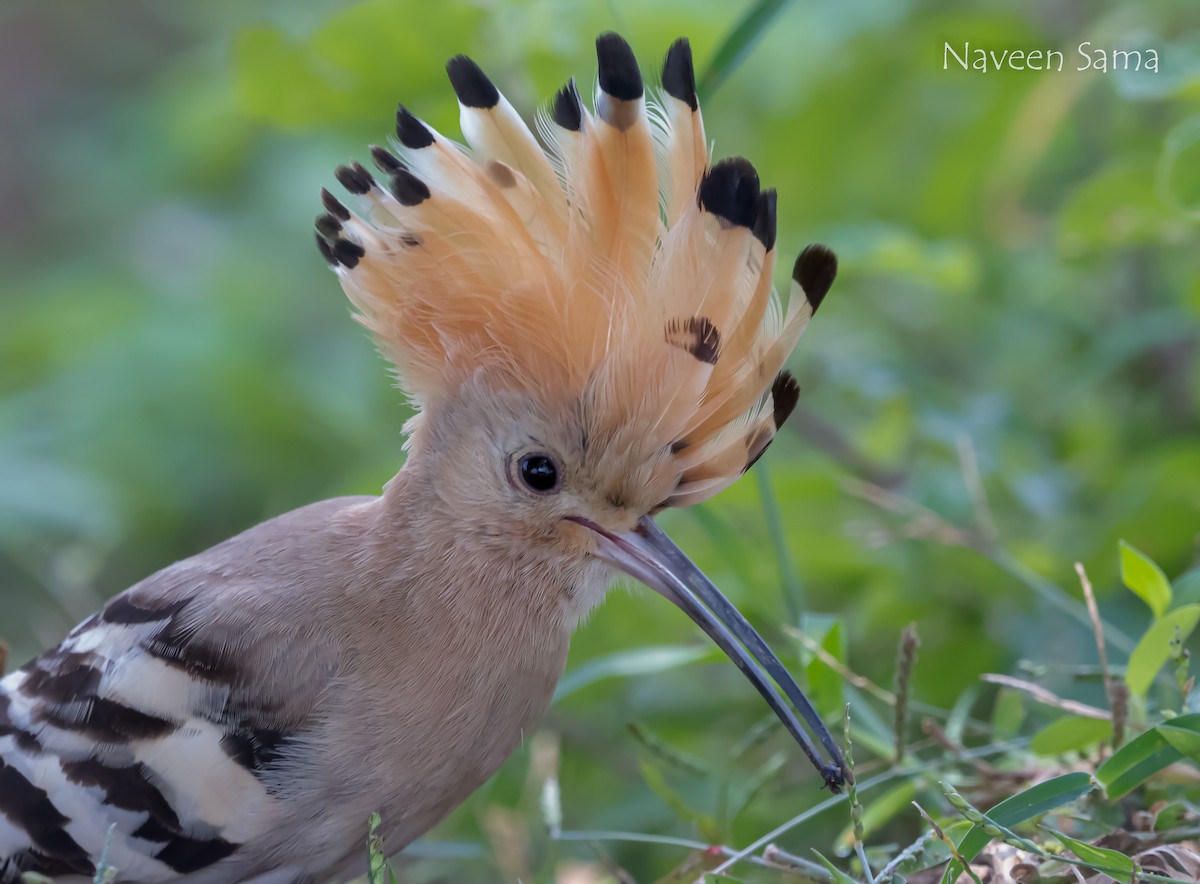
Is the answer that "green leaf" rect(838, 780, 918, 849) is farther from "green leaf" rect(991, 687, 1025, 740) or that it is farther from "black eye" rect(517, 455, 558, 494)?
"black eye" rect(517, 455, 558, 494)

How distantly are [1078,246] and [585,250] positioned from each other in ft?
3.76

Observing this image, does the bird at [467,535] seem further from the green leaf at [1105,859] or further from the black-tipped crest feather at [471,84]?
the green leaf at [1105,859]

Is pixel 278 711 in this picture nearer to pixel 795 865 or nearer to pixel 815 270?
pixel 795 865

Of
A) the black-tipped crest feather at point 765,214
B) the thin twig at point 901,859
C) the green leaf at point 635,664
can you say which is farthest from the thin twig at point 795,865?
the black-tipped crest feather at point 765,214

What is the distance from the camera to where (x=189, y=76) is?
4.64 m

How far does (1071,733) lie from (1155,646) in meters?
0.16

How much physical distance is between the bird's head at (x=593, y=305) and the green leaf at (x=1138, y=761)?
34cm

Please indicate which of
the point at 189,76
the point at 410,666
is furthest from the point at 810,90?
the point at 189,76

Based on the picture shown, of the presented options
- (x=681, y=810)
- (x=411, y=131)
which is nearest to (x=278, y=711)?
(x=681, y=810)

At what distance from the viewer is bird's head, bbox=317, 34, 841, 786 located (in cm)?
168

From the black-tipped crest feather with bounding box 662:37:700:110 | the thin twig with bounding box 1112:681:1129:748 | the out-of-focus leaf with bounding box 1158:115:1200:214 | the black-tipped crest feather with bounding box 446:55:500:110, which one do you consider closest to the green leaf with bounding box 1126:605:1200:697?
the thin twig with bounding box 1112:681:1129:748

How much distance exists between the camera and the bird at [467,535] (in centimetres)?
171

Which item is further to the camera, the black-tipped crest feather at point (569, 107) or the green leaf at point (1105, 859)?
the black-tipped crest feather at point (569, 107)

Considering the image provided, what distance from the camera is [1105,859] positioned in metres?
1.38
